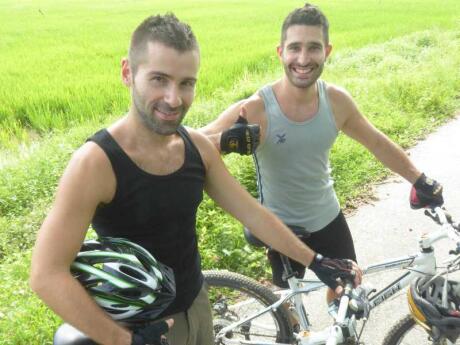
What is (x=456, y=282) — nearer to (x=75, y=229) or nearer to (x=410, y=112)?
(x=75, y=229)

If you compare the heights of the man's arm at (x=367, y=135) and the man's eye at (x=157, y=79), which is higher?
the man's arm at (x=367, y=135)

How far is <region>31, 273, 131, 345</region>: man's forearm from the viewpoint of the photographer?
1464 mm

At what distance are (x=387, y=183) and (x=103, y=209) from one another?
457 centimetres

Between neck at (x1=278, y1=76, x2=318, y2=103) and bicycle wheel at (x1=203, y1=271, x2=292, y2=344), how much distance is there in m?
1.12

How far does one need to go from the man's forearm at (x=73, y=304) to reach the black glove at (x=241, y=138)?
1152 mm

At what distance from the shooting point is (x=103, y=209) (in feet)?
5.58

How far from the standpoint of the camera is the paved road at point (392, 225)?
3.49 m

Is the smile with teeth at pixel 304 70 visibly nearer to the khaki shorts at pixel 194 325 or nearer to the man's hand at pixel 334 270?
the man's hand at pixel 334 270

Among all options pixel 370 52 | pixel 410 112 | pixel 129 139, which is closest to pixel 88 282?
pixel 129 139

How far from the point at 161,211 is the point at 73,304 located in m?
0.47

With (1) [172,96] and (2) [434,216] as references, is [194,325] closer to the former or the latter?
(1) [172,96]

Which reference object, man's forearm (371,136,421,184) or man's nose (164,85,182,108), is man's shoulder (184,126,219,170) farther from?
man's forearm (371,136,421,184)

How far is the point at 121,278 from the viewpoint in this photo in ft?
5.19

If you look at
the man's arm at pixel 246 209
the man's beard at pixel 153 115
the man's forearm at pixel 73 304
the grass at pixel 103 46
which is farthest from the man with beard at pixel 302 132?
the grass at pixel 103 46
